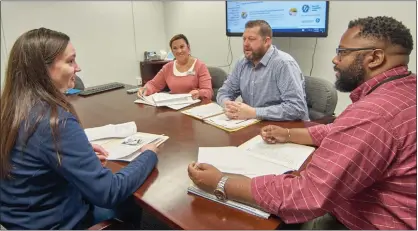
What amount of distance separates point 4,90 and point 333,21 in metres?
2.70

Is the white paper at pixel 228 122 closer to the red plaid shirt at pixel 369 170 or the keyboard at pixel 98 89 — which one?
the red plaid shirt at pixel 369 170

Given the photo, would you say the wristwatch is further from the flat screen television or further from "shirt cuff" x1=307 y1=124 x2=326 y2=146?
the flat screen television

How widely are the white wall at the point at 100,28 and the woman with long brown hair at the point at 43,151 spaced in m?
2.91

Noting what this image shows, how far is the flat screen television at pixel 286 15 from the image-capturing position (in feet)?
8.68

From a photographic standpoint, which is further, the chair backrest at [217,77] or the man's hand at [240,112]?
the chair backrest at [217,77]

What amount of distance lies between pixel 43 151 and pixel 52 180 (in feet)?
0.40

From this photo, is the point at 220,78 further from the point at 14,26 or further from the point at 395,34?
the point at 14,26

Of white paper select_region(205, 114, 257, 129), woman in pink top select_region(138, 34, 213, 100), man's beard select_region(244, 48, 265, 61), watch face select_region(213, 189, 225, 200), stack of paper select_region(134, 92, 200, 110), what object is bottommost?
watch face select_region(213, 189, 225, 200)

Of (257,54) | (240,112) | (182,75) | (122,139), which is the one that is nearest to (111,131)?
(122,139)

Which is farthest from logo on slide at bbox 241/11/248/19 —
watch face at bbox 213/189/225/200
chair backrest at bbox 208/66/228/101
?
watch face at bbox 213/189/225/200

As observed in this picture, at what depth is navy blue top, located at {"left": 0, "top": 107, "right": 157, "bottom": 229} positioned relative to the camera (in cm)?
87

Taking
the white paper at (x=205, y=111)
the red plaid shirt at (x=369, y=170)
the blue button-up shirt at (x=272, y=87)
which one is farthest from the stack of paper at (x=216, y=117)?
the red plaid shirt at (x=369, y=170)

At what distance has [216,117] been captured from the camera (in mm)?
1678

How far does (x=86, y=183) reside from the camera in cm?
89
